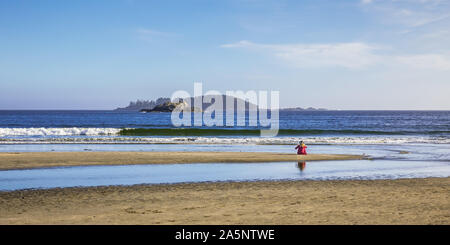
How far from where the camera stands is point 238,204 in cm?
1005

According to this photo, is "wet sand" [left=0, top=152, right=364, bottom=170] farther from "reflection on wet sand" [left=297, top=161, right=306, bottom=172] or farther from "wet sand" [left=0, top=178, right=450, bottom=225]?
"wet sand" [left=0, top=178, right=450, bottom=225]

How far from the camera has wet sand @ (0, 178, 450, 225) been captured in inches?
336

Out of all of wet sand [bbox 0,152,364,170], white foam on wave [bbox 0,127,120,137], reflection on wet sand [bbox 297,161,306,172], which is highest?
white foam on wave [bbox 0,127,120,137]

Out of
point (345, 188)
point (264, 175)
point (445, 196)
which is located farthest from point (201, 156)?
point (445, 196)

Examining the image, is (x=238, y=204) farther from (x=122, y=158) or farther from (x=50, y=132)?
(x=50, y=132)

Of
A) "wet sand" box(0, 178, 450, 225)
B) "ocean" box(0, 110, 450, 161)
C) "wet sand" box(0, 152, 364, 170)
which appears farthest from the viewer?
"ocean" box(0, 110, 450, 161)

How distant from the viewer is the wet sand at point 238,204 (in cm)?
855

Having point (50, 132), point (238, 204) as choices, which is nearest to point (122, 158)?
point (238, 204)

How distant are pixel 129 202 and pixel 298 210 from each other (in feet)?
12.8

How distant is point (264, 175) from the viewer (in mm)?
15727

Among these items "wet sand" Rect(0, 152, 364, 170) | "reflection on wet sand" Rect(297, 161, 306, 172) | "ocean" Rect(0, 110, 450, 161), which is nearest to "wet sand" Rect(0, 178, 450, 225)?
"reflection on wet sand" Rect(297, 161, 306, 172)

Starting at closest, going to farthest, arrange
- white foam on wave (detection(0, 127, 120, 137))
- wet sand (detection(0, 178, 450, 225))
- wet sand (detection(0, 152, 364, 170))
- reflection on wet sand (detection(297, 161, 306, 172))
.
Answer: wet sand (detection(0, 178, 450, 225))
reflection on wet sand (detection(297, 161, 306, 172))
wet sand (detection(0, 152, 364, 170))
white foam on wave (detection(0, 127, 120, 137))
